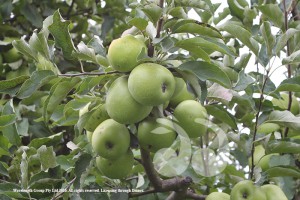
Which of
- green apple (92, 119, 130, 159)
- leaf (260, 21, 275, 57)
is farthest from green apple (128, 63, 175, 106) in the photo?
leaf (260, 21, 275, 57)

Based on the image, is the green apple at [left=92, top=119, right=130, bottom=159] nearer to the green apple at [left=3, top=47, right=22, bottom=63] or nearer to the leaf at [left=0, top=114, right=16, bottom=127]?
the leaf at [left=0, top=114, right=16, bottom=127]

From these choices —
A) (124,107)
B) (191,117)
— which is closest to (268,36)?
(191,117)

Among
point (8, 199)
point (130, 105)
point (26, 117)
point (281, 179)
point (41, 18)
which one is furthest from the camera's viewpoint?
point (41, 18)

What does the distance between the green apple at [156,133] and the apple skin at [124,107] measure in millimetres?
23

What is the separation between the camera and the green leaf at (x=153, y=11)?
1076 millimetres

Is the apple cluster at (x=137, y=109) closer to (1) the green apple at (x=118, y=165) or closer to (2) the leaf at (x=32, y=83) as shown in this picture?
(1) the green apple at (x=118, y=165)

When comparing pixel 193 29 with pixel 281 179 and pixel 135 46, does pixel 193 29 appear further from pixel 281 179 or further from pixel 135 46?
pixel 281 179

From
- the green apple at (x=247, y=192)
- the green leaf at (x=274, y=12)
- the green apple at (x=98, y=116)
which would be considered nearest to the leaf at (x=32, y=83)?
the green apple at (x=98, y=116)

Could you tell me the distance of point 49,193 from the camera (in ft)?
4.32

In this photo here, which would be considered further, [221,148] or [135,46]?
[221,148]

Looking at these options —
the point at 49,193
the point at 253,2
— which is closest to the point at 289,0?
the point at 253,2

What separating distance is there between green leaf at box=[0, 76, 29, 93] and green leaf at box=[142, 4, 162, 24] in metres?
0.34

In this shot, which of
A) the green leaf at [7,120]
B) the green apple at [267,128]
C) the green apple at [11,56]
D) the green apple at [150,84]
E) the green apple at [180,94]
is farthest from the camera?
the green apple at [11,56]

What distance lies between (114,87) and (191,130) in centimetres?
19
